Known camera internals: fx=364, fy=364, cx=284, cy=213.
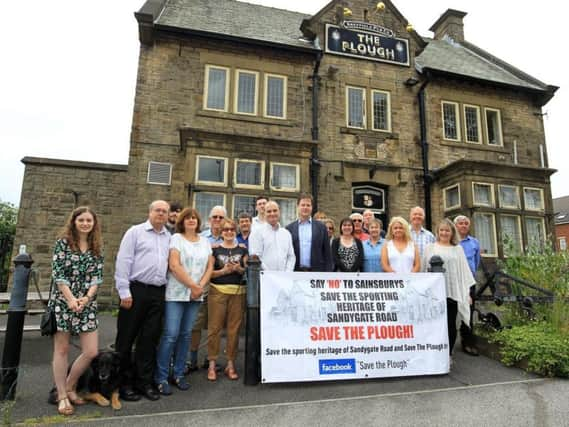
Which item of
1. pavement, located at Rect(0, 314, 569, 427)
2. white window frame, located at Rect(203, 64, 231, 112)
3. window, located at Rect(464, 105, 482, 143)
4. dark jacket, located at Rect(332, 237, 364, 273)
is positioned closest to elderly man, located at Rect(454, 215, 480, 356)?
pavement, located at Rect(0, 314, 569, 427)

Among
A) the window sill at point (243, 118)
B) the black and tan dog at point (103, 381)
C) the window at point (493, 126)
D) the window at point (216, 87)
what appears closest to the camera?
the black and tan dog at point (103, 381)

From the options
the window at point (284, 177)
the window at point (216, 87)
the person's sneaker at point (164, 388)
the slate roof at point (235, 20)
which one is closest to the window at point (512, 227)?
the window at point (284, 177)

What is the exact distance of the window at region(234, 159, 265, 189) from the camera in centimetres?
1005

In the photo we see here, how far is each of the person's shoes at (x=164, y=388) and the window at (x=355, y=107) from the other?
9.82 metres

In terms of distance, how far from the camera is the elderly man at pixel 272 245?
14.5ft

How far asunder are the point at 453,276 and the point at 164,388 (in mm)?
3800

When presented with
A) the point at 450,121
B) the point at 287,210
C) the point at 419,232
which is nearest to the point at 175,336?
the point at 419,232

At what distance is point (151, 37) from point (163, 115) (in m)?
2.31

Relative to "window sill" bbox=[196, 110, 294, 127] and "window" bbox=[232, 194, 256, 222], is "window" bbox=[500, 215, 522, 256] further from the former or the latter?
"window" bbox=[232, 194, 256, 222]

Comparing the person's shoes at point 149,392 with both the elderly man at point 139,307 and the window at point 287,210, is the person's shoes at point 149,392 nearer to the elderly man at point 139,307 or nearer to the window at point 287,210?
the elderly man at point 139,307

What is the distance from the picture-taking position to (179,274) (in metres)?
3.79

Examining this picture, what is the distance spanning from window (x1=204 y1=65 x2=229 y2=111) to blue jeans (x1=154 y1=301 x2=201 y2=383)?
8.15m

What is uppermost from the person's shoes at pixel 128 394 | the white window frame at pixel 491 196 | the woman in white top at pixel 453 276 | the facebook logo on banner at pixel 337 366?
the white window frame at pixel 491 196

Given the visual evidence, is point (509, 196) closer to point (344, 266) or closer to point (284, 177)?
point (284, 177)
